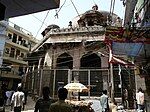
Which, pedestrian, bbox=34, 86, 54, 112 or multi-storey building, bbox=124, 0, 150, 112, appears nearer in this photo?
pedestrian, bbox=34, 86, 54, 112

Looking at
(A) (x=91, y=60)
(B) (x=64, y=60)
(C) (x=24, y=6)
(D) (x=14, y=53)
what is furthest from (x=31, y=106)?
(D) (x=14, y=53)

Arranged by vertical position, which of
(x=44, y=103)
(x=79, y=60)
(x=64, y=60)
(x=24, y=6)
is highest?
(x=64, y=60)

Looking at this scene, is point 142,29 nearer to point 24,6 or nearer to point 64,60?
point 24,6

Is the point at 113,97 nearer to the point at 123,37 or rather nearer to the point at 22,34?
the point at 123,37

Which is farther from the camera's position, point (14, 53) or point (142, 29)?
point (14, 53)

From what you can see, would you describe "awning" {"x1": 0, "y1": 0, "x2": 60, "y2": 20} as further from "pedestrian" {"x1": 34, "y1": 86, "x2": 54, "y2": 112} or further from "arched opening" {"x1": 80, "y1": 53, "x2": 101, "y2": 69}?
"arched opening" {"x1": 80, "y1": 53, "x2": 101, "y2": 69}

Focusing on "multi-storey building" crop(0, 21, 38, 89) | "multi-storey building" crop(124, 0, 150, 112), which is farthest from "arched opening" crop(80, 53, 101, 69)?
"multi-storey building" crop(0, 21, 38, 89)

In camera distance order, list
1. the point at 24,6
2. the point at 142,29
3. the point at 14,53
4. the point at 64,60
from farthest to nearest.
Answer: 1. the point at 14,53
2. the point at 64,60
3. the point at 142,29
4. the point at 24,6

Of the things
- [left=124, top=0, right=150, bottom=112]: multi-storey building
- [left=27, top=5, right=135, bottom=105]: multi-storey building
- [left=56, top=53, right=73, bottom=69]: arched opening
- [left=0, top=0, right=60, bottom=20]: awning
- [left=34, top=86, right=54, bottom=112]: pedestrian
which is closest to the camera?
[left=0, top=0, right=60, bottom=20]: awning

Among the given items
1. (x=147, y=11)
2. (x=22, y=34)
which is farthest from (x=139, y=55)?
(x=22, y=34)

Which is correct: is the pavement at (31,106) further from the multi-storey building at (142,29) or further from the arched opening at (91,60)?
the arched opening at (91,60)

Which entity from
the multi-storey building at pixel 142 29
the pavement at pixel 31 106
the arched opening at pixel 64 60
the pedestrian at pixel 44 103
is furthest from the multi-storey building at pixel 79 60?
the pedestrian at pixel 44 103

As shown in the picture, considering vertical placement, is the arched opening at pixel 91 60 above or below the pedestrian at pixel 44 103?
above

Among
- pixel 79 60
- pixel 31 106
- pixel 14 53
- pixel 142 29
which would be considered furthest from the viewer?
pixel 14 53
